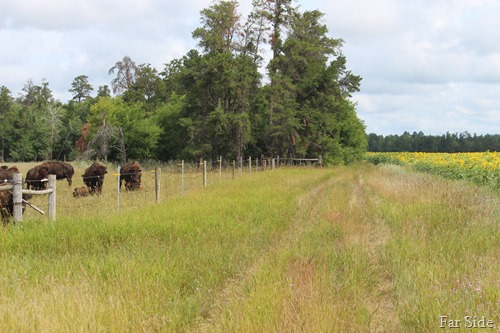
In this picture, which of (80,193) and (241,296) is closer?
(241,296)

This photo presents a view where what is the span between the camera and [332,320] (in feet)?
13.8

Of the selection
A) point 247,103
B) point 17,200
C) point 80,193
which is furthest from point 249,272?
point 247,103

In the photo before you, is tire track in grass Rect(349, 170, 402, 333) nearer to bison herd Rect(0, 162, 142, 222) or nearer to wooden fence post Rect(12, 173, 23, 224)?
wooden fence post Rect(12, 173, 23, 224)

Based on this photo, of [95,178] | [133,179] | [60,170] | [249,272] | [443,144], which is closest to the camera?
[249,272]

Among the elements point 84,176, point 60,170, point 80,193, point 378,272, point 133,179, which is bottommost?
point 378,272

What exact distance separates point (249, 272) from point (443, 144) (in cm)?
14819

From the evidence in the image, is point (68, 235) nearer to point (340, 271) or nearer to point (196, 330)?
point (196, 330)

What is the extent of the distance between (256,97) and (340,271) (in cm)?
3703

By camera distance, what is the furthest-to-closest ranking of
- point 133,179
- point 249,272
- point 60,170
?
1. point 60,170
2. point 133,179
3. point 249,272

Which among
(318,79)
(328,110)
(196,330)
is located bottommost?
(196,330)

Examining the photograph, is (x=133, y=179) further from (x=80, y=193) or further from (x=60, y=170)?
(x=60, y=170)

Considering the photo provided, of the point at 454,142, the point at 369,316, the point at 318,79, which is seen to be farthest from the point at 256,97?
the point at 454,142

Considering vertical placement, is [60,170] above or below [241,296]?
above

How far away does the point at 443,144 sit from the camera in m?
138
